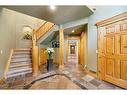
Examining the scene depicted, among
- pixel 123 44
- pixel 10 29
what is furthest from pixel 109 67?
pixel 10 29

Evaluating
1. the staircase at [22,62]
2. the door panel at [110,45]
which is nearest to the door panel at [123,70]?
the door panel at [110,45]

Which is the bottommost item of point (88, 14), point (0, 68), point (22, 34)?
point (0, 68)

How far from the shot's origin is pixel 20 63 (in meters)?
5.52

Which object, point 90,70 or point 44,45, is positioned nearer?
point 90,70

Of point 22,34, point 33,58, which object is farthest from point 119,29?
point 22,34

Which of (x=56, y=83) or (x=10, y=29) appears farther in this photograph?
(x=10, y=29)

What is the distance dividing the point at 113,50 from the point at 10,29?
4.44 m

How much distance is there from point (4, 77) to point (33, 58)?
5.13ft

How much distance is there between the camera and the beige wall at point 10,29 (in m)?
4.46

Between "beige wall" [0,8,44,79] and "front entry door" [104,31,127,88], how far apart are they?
3.67 m

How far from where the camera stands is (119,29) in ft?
11.6

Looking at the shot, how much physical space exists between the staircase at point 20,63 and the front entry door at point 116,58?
3.48m

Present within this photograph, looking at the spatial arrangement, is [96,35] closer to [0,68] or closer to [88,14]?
[88,14]

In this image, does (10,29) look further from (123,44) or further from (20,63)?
(123,44)
